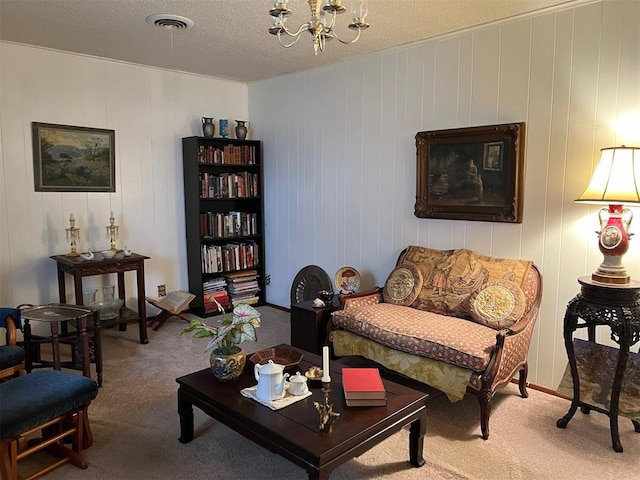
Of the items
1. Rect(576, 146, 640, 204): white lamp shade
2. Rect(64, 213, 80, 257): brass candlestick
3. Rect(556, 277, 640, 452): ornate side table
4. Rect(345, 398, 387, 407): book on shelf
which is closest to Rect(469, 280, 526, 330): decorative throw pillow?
Rect(556, 277, 640, 452): ornate side table

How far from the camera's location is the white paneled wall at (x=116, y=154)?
3.81 m

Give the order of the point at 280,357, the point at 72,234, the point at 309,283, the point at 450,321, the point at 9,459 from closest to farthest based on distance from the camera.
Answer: the point at 9,459, the point at 280,357, the point at 450,321, the point at 72,234, the point at 309,283

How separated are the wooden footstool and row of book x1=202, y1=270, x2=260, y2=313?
239 cm

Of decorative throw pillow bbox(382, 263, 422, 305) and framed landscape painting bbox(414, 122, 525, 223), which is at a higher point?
framed landscape painting bbox(414, 122, 525, 223)

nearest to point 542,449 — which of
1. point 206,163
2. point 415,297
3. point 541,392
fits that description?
point 541,392

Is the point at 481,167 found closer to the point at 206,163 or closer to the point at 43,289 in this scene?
the point at 206,163

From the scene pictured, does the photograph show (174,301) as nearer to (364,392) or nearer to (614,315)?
(364,392)

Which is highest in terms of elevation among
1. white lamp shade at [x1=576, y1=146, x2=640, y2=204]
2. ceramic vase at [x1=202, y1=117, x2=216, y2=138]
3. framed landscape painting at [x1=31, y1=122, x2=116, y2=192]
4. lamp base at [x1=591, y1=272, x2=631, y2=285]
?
ceramic vase at [x1=202, y1=117, x2=216, y2=138]

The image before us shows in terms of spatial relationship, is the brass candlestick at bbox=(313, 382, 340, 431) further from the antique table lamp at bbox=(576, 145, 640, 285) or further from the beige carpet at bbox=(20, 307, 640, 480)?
the antique table lamp at bbox=(576, 145, 640, 285)

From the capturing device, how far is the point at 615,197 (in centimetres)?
248

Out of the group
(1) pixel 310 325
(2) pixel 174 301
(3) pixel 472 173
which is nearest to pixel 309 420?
(1) pixel 310 325

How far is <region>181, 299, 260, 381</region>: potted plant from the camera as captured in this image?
2262 millimetres

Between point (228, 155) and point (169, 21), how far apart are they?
1.79 m

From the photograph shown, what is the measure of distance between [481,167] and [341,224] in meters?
1.43
